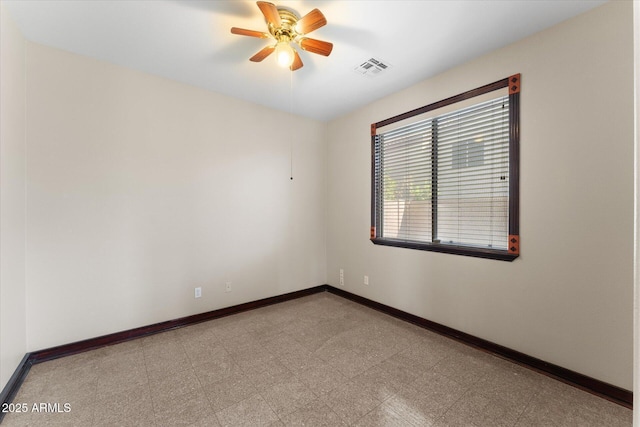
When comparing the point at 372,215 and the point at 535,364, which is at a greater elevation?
the point at 372,215

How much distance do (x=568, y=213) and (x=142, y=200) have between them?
377 centimetres

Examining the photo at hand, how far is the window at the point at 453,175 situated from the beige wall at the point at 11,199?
333 centimetres

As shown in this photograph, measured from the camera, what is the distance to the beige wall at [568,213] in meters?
1.66

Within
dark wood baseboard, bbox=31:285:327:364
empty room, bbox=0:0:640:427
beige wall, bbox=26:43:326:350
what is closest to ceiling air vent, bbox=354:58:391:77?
empty room, bbox=0:0:640:427

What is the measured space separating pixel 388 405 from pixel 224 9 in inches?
117

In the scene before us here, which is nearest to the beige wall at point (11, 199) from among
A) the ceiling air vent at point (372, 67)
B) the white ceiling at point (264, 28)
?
the white ceiling at point (264, 28)

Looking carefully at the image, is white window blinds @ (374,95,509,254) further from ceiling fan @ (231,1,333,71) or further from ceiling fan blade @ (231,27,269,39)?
ceiling fan blade @ (231,27,269,39)

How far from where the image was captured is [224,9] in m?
1.79

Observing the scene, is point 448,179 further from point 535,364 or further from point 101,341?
point 101,341

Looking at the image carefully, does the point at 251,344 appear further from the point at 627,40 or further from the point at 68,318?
the point at 627,40

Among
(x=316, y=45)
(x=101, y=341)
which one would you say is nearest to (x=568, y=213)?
(x=316, y=45)

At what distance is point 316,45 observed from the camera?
6.25 feet

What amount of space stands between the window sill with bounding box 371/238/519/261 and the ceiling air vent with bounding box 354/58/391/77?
6.30ft

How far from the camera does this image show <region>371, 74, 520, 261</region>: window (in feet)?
7.17
